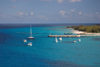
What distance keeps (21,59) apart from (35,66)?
2519 millimetres

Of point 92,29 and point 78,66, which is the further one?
point 92,29

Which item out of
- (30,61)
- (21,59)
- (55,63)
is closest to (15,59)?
(21,59)

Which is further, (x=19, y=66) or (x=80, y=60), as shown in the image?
(x=80, y=60)

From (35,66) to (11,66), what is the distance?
178 centimetres

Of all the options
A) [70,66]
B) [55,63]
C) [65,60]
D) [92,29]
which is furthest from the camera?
[92,29]

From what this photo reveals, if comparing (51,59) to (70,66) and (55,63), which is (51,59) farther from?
(70,66)

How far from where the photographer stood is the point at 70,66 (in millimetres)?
12531

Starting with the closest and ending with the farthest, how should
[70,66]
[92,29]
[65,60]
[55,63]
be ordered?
[70,66]
[55,63]
[65,60]
[92,29]

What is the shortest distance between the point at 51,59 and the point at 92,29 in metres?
27.4

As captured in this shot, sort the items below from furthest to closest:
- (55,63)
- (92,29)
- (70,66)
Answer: (92,29) → (55,63) → (70,66)

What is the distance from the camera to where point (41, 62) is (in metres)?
13.7

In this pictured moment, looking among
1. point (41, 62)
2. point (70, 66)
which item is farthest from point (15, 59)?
point (70, 66)

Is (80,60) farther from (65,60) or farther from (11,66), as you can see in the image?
(11,66)

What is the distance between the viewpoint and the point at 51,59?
14.7m
